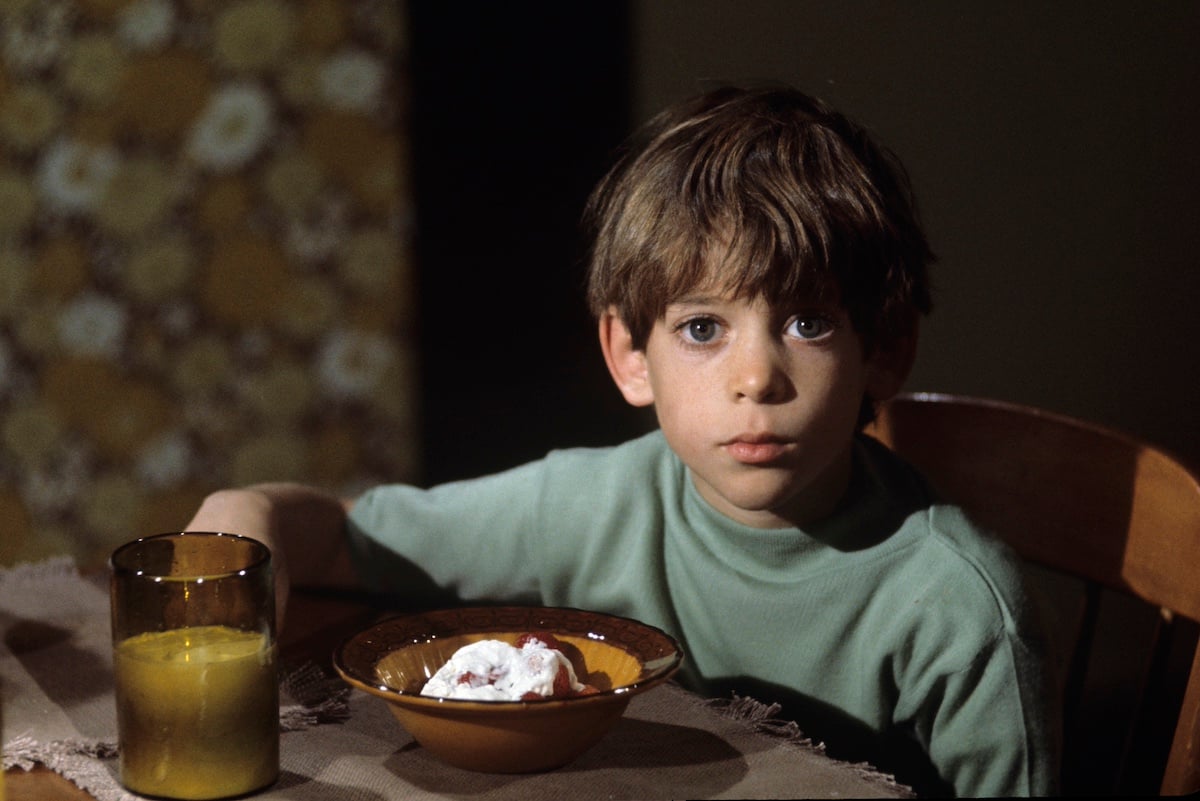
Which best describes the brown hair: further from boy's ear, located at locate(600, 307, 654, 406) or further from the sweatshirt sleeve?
the sweatshirt sleeve

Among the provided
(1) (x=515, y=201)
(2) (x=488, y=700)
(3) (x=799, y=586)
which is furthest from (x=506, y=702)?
(1) (x=515, y=201)

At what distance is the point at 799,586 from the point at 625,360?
0.23 metres

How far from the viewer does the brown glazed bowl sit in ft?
2.26

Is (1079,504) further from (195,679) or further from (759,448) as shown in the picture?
(195,679)

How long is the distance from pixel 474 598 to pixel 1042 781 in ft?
1.78

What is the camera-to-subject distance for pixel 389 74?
2.48 meters

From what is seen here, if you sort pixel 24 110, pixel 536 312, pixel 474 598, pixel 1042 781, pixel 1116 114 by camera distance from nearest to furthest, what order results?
pixel 1042 781
pixel 474 598
pixel 536 312
pixel 1116 114
pixel 24 110

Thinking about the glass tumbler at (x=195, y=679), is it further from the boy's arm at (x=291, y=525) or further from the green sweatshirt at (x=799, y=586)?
the green sweatshirt at (x=799, y=586)

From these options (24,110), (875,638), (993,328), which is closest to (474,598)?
(875,638)

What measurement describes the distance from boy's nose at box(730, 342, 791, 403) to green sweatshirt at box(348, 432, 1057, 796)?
0.19 m

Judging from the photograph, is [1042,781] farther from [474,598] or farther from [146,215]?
[146,215]

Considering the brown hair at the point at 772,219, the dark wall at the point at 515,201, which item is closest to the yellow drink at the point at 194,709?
the brown hair at the point at 772,219

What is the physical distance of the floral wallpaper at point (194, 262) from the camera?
244 centimetres

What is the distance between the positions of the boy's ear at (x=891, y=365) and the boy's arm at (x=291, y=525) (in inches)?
19.1
